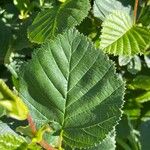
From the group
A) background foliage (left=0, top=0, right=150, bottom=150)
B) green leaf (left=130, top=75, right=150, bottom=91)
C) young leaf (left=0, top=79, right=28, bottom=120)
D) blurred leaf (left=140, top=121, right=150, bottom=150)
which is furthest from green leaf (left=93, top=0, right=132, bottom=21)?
young leaf (left=0, top=79, right=28, bottom=120)

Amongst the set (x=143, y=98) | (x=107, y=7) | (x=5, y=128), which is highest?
(x=107, y=7)

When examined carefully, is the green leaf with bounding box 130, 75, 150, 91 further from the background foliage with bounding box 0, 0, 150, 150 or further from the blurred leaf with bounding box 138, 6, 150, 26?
the blurred leaf with bounding box 138, 6, 150, 26

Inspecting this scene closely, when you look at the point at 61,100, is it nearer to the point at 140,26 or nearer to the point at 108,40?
the point at 108,40

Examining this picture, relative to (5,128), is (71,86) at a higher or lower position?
higher

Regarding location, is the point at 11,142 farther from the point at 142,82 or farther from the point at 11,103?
the point at 142,82

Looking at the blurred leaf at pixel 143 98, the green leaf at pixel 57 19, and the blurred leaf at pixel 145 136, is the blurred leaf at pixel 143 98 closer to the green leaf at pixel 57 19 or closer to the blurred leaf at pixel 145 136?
the blurred leaf at pixel 145 136

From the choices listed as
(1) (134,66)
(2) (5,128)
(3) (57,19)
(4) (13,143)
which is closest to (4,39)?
(3) (57,19)
